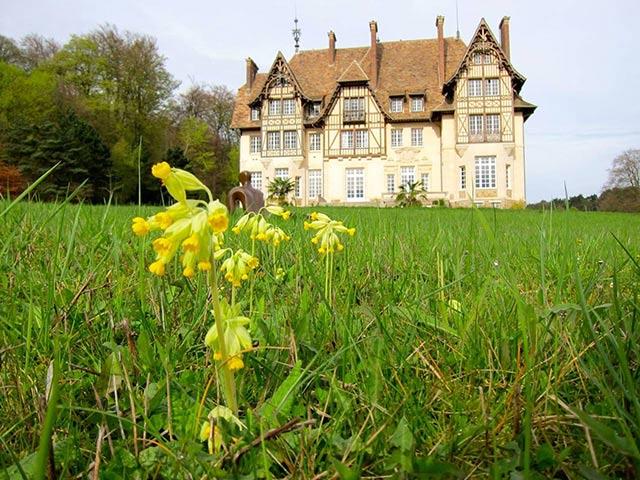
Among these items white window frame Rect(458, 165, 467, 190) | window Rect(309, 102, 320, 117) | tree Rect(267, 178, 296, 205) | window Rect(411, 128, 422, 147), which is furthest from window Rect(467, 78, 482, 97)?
tree Rect(267, 178, 296, 205)

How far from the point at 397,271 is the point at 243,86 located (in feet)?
122

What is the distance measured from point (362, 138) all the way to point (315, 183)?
4.75m

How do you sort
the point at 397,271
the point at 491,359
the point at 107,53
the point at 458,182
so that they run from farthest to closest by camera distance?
1. the point at 107,53
2. the point at 458,182
3. the point at 397,271
4. the point at 491,359

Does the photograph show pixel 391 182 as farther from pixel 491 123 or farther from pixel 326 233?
pixel 326 233

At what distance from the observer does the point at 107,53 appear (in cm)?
4006

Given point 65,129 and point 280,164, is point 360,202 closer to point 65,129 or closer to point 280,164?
point 280,164

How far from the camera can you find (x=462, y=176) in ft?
107

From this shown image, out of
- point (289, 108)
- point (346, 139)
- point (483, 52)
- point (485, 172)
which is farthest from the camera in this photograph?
point (289, 108)

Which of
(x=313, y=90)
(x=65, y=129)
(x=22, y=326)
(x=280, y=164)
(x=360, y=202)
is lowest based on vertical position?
(x=22, y=326)

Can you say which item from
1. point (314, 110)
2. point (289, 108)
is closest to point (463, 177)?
point (314, 110)

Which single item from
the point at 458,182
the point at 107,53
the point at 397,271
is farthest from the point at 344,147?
the point at 397,271

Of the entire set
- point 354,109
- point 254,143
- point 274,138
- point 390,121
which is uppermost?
point 354,109

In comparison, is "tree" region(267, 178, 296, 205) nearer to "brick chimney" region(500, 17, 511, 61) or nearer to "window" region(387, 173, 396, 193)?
"window" region(387, 173, 396, 193)

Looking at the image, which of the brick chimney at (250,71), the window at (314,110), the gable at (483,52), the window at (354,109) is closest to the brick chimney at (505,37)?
the gable at (483,52)
